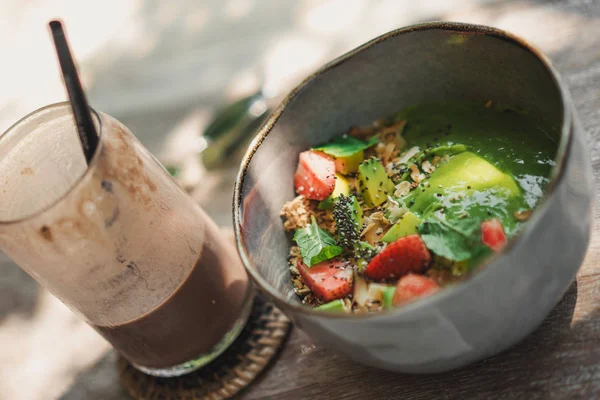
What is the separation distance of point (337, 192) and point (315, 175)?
0.07 metres

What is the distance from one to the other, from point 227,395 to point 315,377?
23cm

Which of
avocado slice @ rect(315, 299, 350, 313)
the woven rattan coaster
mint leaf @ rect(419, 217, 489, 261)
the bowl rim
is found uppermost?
the bowl rim

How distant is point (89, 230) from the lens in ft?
4.14

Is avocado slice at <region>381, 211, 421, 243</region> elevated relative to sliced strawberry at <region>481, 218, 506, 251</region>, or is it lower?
lower

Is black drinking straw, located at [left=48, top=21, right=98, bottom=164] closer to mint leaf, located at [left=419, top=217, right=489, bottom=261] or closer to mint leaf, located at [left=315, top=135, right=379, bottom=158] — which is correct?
mint leaf, located at [left=315, top=135, right=379, bottom=158]

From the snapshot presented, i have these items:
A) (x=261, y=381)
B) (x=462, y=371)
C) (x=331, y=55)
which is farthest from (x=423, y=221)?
(x=331, y=55)

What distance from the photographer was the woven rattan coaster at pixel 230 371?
1489 mm

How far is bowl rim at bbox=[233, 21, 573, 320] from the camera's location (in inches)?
36.3

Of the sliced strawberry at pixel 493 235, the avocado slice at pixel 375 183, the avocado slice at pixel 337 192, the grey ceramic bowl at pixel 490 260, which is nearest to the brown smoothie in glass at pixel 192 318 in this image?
the grey ceramic bowl at pixel 490 260

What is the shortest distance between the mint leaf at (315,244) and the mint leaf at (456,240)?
0.22 metres

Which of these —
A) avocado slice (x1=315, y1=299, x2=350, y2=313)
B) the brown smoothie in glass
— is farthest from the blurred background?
avocado slice (x1=315, y1=299, x2=350, y2=313)

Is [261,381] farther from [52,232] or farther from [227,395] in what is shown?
[52,232]

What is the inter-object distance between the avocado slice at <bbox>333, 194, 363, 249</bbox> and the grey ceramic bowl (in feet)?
0.53

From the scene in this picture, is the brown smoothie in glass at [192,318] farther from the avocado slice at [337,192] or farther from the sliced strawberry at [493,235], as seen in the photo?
Result: the sliced strawberry at [493,235]
